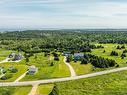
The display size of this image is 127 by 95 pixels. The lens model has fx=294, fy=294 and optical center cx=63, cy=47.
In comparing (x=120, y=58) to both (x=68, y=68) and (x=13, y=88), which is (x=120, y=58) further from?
(x=13, y=88)

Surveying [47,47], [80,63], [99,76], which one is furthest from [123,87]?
[47,47]

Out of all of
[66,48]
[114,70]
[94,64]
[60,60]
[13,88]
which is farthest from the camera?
[66,48]

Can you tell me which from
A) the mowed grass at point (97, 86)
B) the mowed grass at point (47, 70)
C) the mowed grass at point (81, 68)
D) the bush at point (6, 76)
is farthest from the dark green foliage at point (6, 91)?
the mowed grass at point (81, 68)

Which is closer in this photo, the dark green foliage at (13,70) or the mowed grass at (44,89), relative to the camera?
the mowed grass at (44,89)

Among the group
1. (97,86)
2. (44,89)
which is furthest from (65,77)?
(44,89)

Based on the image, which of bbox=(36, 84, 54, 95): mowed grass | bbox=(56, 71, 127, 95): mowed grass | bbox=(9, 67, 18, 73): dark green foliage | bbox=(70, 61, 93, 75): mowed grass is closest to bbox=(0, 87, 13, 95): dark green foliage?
bbox=(36, 84, 54, 95): mowed grass

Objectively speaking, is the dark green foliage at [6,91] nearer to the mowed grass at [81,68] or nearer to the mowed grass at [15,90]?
the mowed grass at [15,90]

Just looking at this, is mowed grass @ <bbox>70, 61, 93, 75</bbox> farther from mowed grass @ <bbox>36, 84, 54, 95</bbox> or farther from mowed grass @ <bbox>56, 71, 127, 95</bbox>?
mowed grass @ <bbox>36, 84, 54, 95</bbox>
